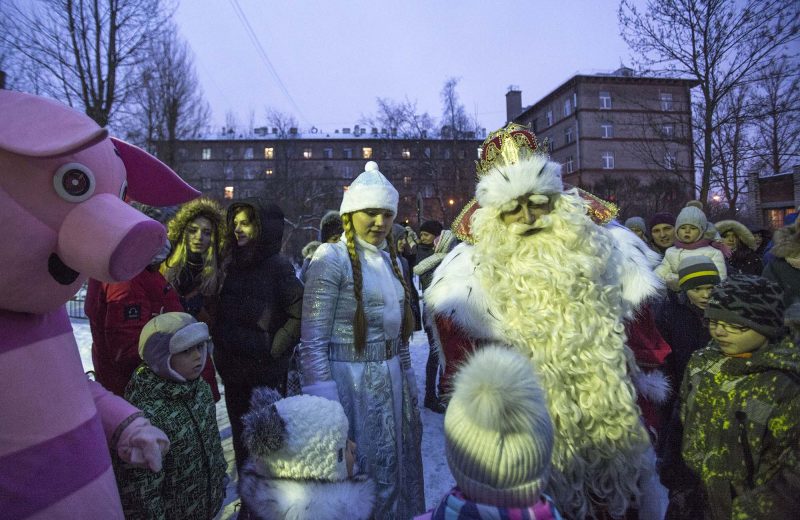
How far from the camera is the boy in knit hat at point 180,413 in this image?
2033mm

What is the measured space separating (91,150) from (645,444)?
8.30ft

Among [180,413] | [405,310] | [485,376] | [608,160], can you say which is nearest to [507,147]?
[405,310]

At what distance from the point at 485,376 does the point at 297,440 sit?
905 mm

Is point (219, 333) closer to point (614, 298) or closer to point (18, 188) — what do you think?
point (18, 188)

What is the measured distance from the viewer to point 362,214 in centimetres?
279

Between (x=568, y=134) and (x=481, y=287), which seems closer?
(x=481, y=287)

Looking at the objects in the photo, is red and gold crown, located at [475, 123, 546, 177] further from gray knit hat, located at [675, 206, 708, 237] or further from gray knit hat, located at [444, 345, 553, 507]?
gray knit hat, located at [675, 206, 708, 237]

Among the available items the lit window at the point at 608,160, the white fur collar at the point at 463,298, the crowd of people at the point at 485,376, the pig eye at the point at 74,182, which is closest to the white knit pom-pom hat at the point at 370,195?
the crowd of people at the point at 485,376

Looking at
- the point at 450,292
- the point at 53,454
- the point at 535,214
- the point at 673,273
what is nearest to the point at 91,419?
the point at 53,454

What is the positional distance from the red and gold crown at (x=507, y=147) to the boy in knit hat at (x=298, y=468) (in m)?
1.73

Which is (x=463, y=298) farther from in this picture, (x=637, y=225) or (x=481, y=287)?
(x=637, y=225)

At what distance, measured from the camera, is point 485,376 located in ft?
4.38

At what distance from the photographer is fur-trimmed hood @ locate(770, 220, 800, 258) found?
157 inches

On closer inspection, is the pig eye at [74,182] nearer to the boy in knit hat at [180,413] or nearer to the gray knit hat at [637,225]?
the boy in knit hat at [180,413]
